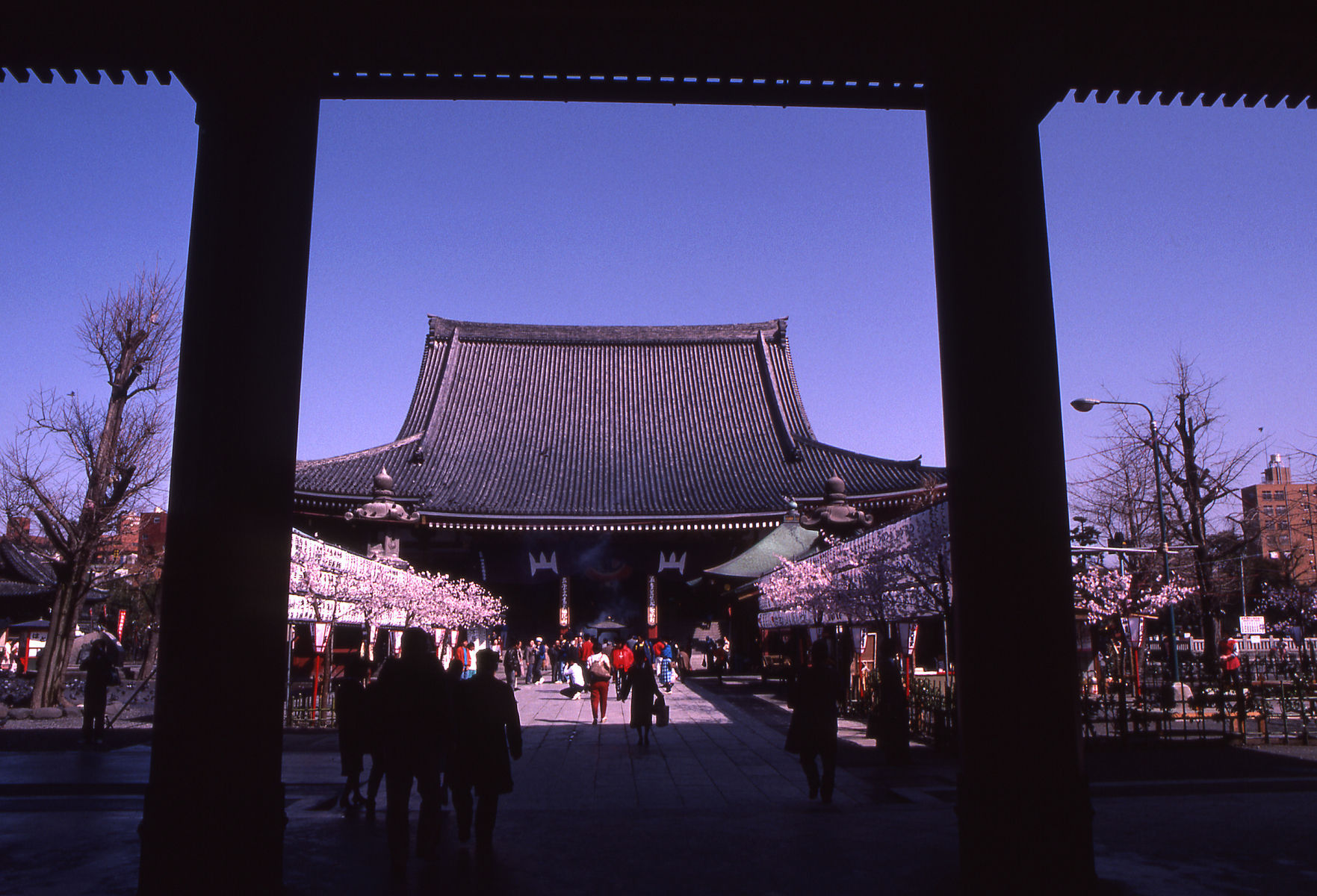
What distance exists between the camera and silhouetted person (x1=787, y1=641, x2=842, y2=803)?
28.8 feet

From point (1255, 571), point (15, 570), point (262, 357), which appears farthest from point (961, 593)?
point (1255, 571)

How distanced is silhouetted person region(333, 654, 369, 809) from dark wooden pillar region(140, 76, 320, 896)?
3.06 meters

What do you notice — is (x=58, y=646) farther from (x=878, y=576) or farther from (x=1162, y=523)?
(x=1162, y=523)

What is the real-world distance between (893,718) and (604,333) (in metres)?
30.7

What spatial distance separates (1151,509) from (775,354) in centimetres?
1556

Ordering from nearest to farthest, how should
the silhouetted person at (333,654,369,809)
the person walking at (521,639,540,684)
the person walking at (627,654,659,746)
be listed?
1. the silhouetted person at (333,654,369,809)
2. the person walking at (627,654,659,746)
3. the person walking at (521,639,540,684)

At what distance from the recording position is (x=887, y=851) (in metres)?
6.45

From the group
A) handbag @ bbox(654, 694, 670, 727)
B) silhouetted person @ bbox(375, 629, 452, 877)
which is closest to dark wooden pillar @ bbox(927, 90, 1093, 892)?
silhouetted person @ bbox(375, 629, 452, 877)

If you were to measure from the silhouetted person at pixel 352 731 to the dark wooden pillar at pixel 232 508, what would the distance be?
10.0 feet

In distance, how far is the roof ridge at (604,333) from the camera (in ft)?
132

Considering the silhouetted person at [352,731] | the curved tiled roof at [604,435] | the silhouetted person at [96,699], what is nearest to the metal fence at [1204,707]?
the silhouetted person at [352,731]

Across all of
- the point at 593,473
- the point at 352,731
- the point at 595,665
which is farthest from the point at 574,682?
the point at 352,731

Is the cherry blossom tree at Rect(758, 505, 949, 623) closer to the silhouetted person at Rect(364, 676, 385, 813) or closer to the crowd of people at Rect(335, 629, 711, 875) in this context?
the crowd of people at Rect(335, 629, 711, 875)

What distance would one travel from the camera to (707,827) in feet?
24.3
